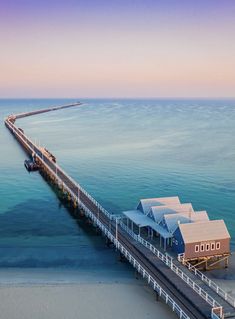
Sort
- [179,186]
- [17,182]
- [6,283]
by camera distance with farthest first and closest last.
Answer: [17,182], [179,186], [6,283]

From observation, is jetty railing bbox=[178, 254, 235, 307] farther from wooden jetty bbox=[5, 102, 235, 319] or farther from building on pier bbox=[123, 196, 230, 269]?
building on pier bbox=[123, 196, 230, 269]

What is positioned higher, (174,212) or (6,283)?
(174,212)

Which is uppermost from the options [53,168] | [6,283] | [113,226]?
[53,168]

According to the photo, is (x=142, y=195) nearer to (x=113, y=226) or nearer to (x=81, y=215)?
(x=81, y=215)

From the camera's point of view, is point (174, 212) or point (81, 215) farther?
point (81, 215)

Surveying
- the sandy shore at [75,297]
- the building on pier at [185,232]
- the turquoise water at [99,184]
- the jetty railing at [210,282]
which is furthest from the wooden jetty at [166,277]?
the turquoise water at [99,184]

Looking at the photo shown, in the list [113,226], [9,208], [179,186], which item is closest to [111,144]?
[179,186]
